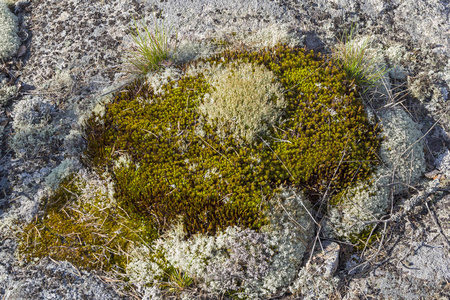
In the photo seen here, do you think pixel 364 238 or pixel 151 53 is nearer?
pixel 364 238

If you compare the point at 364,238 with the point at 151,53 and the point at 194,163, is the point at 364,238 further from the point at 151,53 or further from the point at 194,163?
the point at 151,53

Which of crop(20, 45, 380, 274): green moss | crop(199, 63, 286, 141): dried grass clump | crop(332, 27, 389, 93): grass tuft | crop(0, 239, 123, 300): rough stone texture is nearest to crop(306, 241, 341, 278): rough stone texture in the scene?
crop(20, 45, 380, 274): green moss

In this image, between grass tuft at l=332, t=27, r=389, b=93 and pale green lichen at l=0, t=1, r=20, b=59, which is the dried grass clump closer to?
grass tuft at l=332, t=27, r=389, b=93

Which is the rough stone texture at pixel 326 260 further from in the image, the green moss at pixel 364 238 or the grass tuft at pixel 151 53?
the grass tuft at pixel 151 53

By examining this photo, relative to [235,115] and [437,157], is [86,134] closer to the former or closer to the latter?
[235,115]

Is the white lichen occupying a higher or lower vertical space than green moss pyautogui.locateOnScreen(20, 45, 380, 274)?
lower

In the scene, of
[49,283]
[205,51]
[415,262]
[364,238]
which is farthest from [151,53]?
[415,262]
